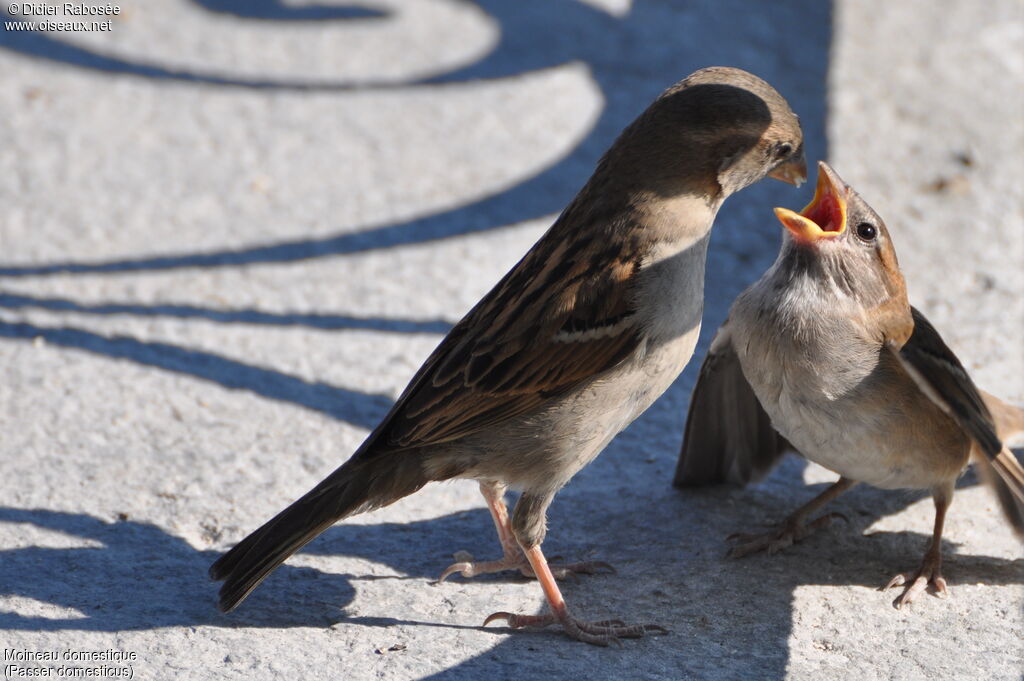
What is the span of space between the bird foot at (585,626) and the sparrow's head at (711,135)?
1.17 m

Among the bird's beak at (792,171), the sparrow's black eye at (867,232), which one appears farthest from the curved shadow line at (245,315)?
the sparrow's black eye at (867,232)

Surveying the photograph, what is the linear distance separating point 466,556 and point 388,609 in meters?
0.33

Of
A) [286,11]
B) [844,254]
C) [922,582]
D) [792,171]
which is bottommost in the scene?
[922,582]

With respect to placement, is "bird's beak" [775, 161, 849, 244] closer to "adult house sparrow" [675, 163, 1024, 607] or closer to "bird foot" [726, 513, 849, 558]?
"adult house sparrow" [675, 163, 1024, 607]

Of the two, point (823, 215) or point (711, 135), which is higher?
point (711, 135)

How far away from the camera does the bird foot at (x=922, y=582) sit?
3.51m

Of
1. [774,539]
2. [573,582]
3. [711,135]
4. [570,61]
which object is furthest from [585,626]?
[570,61]

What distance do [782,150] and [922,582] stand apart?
129 cm

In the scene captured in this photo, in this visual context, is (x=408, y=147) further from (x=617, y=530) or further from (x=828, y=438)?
(x=828, y=438)

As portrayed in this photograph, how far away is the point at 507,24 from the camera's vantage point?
7391 mm

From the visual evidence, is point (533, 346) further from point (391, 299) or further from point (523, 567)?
point (391, 299)

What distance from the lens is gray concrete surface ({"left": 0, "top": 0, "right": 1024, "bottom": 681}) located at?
3340mm

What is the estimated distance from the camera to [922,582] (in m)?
3.53

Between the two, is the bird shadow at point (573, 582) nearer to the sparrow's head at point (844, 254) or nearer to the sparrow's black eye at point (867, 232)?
the sparrow's head at point (844, 254)
